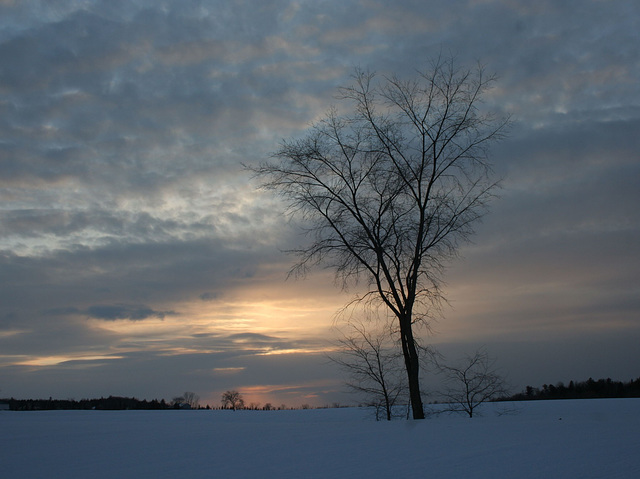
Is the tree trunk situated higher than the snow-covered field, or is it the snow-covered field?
the tree trunk

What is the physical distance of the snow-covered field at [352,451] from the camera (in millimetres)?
7809

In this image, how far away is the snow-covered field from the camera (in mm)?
7809

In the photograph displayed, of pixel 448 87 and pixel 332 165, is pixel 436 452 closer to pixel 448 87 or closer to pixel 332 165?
pixel 332 165

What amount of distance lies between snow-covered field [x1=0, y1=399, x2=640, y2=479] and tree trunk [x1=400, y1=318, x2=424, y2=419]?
2.30 metres

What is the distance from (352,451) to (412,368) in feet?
24.0

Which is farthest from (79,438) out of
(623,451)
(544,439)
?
(623,451)

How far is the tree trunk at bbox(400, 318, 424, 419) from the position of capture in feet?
54.7

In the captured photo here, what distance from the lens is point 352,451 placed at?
32.8 ft

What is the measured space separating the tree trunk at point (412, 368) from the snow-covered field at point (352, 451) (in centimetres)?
230

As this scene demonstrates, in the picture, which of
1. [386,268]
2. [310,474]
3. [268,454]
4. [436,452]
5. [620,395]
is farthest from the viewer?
[620,395]

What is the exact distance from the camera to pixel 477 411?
1730 cm

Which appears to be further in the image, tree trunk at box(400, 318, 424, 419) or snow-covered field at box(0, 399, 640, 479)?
tree trunk at box(400, 318, 424, 419)

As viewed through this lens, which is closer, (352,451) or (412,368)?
(352,451)

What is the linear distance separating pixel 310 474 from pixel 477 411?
1113 cm
